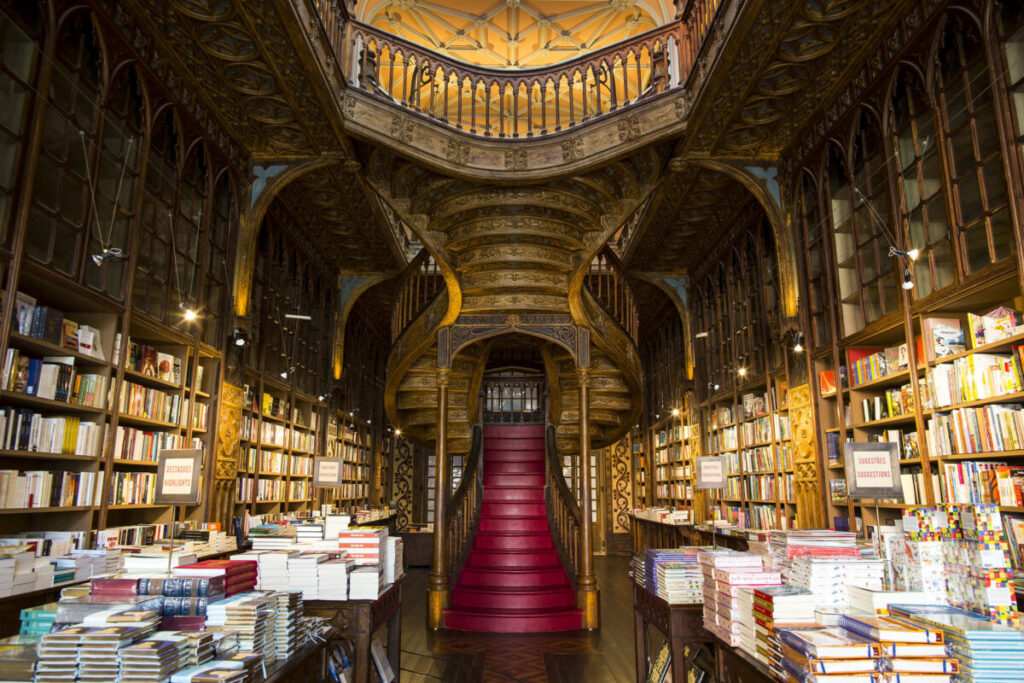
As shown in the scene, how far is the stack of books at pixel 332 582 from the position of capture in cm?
309

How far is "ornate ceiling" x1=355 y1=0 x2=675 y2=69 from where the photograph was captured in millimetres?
11953

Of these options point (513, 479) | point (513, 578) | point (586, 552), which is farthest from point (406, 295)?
point (586, 552)

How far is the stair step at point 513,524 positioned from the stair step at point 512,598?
4.57 feet

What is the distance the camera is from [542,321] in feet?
24.8

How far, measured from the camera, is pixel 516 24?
12336mm

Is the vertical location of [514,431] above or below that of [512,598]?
above

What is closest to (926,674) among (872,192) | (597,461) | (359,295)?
(872,192)

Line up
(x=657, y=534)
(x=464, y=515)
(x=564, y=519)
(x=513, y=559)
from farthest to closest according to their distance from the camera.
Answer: (x=657, y=534) → (x=464, y=515) → (x=564, y=519) → (x=513, y=559)

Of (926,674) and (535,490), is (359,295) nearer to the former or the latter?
(535,490)

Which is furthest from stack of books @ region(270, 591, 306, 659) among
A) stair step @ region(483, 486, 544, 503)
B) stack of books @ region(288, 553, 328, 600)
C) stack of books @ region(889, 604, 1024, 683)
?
stair step @ region(483, 486, 544, 503)

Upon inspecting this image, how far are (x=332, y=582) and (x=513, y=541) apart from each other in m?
5.07

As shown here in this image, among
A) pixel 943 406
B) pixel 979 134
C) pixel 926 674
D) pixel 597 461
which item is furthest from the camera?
pixel 597 461

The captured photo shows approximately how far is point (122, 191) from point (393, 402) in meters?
4.59

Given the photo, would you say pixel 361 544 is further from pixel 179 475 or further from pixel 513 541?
pixel 513 541
